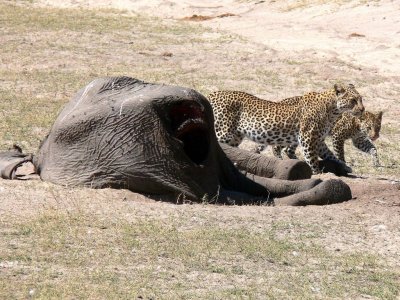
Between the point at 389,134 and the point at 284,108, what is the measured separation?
334cm

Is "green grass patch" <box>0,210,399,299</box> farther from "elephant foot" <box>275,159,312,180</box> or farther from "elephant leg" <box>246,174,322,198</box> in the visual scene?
"elephant foot" <box>275,159,312,180</box>

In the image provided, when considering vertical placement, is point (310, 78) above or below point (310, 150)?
below

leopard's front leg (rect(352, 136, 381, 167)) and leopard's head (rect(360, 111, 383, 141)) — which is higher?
leopard's head (rect(360, 111, 383, 141))

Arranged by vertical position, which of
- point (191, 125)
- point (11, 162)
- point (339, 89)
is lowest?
point (11, 162)

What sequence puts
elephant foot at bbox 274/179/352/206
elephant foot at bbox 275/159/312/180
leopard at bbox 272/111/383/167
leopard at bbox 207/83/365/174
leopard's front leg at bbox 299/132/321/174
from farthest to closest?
1. leopard at bbox 272/111/383/167
2. leopard at bbox 207/83/365/174
3. leopard's front leg at bbox 299/132/321/174
4. elephant foot at bbox 275/159/312/180
5. elephant foot at bbox 274/179/352/206

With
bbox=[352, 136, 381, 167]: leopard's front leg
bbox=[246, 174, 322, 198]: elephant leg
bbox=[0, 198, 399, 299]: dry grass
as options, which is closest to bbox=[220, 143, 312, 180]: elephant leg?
bbox=[246, 174, 322, 198]: elephant leg

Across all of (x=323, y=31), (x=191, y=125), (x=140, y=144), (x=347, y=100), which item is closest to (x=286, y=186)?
(x=191, y=125)

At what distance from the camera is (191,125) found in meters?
10.4

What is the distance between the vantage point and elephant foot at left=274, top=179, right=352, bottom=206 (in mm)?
10828

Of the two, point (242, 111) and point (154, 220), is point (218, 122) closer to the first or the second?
point (242, 111)

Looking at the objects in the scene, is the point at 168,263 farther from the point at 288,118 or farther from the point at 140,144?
the point at 288,118

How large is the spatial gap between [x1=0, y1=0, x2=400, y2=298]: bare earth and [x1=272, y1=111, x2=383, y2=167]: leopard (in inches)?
13.2

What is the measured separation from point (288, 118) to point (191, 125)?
4.24 m

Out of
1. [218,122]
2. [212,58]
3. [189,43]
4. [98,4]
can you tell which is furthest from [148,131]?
[98,4]
